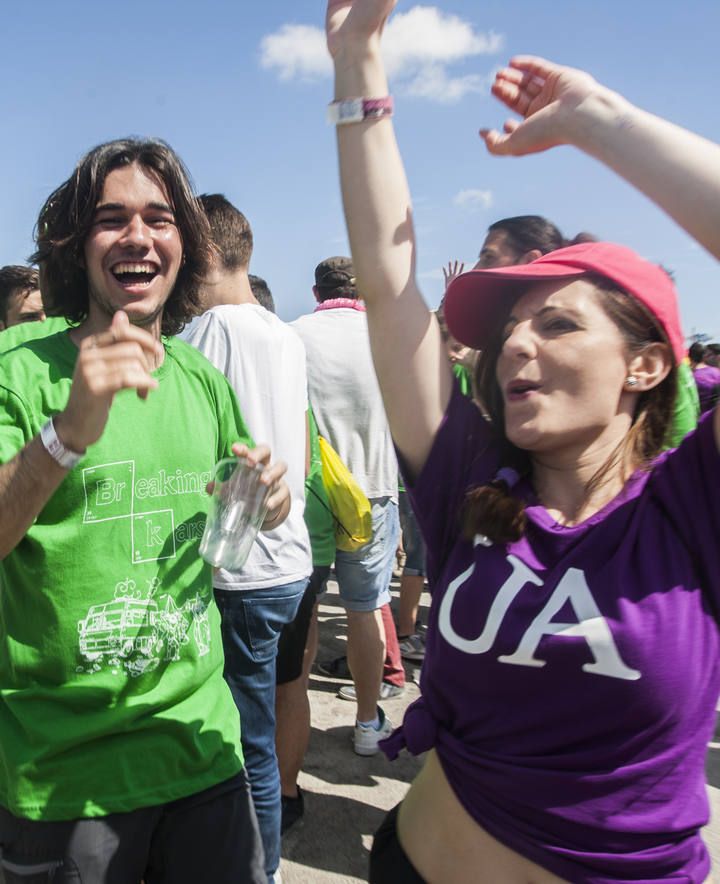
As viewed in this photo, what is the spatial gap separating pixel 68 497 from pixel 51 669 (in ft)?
1.15

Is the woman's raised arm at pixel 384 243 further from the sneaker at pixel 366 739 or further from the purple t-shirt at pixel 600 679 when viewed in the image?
the sneaker at pixel 366 739

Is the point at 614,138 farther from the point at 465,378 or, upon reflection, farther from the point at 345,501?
the point at 345,501

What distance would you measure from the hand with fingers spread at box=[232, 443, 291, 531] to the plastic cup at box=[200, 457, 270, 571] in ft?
0.06

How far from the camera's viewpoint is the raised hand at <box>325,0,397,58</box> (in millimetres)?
1387

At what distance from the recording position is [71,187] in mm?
1869

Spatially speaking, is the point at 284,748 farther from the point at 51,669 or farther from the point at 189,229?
the point at 189,229

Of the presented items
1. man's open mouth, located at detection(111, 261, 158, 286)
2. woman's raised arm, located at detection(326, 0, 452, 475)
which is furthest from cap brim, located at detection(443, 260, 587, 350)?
man's open mouth, located at detection(111, 261, 158, 286)

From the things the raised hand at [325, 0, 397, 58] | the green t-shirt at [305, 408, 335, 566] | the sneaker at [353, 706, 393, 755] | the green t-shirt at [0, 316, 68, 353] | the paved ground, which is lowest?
the paved ground

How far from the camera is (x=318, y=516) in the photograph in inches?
131

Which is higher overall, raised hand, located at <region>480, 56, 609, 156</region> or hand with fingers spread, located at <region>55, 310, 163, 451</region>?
raised hand, located at <region>480, 56, 609, 156</region>

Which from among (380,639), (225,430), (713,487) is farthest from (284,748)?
(713,487)

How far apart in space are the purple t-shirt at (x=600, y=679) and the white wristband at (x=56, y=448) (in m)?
0.72

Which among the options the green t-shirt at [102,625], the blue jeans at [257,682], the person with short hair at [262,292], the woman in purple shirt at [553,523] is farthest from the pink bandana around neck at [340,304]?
the woman in purple shirt at [553,523]

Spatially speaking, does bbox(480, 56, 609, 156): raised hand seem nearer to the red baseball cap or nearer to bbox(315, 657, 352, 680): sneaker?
the red baseball cap
